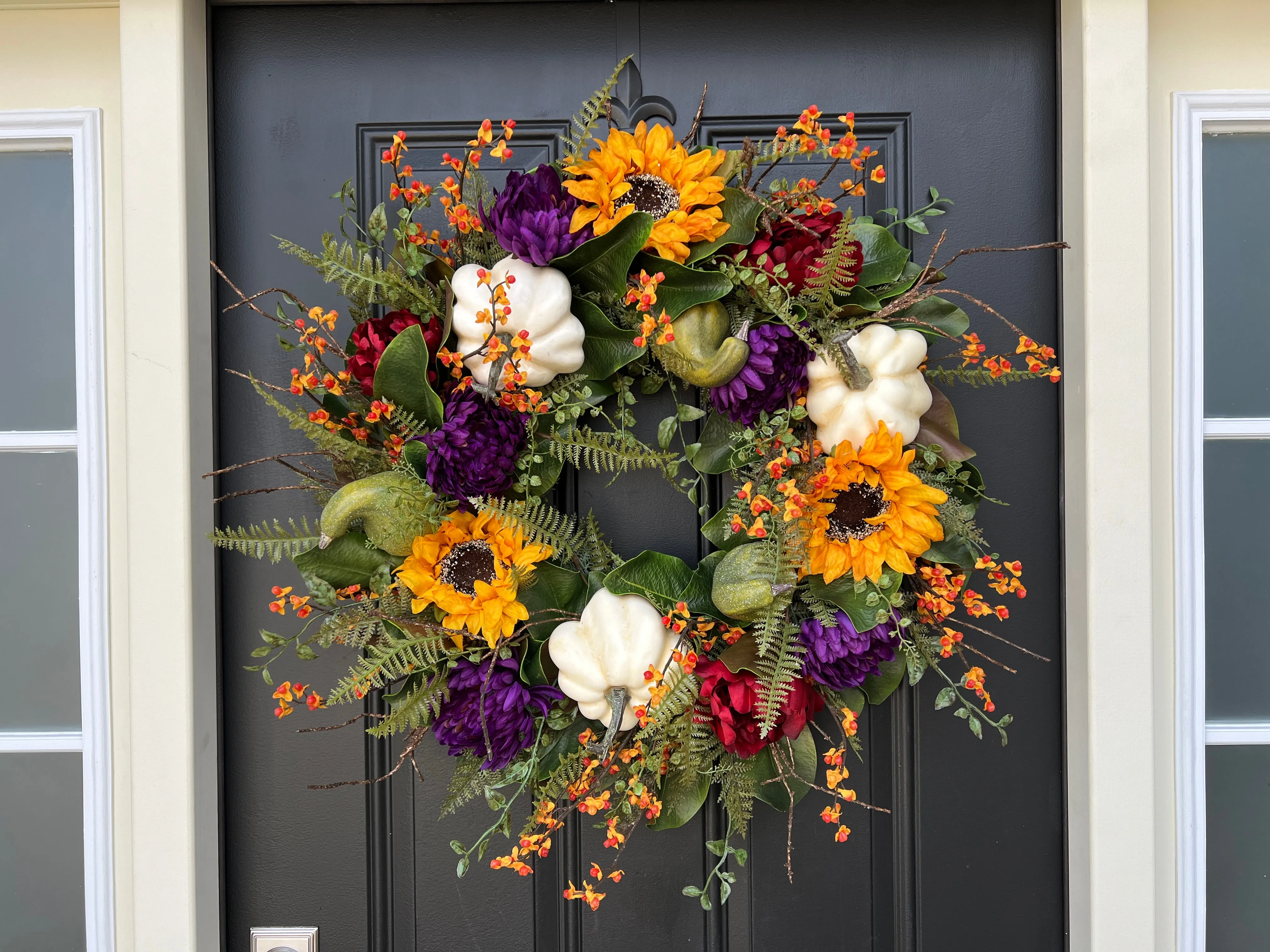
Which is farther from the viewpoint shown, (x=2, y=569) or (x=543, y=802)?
(x=2, y=569)

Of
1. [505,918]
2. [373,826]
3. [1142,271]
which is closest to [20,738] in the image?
[373,826]

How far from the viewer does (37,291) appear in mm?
1022

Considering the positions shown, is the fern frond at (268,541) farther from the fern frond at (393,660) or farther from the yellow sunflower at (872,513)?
the yellow sunflower at (872,513)

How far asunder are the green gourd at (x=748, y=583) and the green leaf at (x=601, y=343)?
270mm

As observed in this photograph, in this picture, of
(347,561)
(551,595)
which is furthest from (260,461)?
(551,595)

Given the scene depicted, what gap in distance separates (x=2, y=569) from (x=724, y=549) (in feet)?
3.33

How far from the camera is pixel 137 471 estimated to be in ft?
3.10

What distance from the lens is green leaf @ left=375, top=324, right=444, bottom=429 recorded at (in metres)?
0.84

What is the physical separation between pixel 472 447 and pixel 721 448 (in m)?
0.31

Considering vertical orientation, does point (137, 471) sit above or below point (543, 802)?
above

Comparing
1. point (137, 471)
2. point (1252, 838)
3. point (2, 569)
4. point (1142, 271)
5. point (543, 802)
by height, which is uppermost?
point (1142, 271)

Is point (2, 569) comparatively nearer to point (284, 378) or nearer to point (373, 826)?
point (284, 378)

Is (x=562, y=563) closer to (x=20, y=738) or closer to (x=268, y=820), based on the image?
(x=268, y=820)

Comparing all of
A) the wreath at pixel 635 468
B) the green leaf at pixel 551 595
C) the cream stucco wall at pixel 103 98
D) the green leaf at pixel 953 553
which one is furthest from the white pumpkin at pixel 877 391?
the cream stucco wall at pixel 103 98
